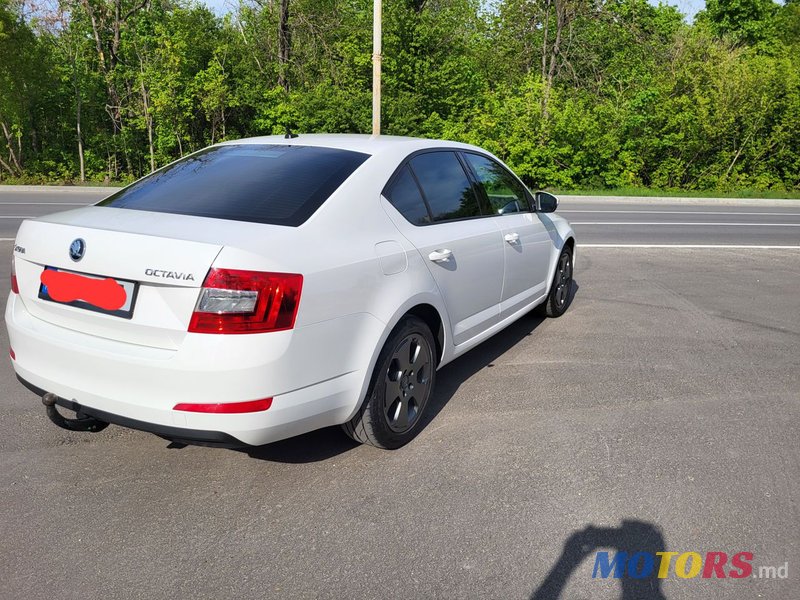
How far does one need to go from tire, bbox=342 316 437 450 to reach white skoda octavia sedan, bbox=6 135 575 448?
0.01 m

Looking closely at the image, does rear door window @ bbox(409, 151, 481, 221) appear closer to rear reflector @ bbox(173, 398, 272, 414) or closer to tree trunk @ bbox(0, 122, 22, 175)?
rear reflector @ bbox(173, 398, 272, 414)

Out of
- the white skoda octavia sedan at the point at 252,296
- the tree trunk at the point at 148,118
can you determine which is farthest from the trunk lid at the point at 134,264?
the tree trunk at the point at 148,118

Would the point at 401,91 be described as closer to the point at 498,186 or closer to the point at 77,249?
the point at 498,186

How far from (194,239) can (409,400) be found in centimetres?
153

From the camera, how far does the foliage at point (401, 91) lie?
23922 millimetres

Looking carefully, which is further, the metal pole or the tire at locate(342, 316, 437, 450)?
the metal pole

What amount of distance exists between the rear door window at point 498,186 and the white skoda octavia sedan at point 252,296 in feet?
2.40

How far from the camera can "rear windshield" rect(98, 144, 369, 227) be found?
3.28 m

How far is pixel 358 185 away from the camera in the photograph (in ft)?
11.7

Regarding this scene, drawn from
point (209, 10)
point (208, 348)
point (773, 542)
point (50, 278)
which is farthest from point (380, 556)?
point (209, 10)

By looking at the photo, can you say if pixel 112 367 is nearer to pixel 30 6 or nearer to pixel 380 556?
pixel 380 556

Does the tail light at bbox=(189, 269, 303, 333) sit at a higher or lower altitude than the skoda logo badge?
lower

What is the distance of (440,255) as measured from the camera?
3.90 metres

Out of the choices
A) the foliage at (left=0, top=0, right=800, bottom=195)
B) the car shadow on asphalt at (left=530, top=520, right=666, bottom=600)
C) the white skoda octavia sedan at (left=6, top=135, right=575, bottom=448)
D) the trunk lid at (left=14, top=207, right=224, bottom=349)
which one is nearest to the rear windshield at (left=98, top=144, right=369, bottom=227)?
the white skoda octavia sedan at (left=6, top=135, right=575, bottom=448)
